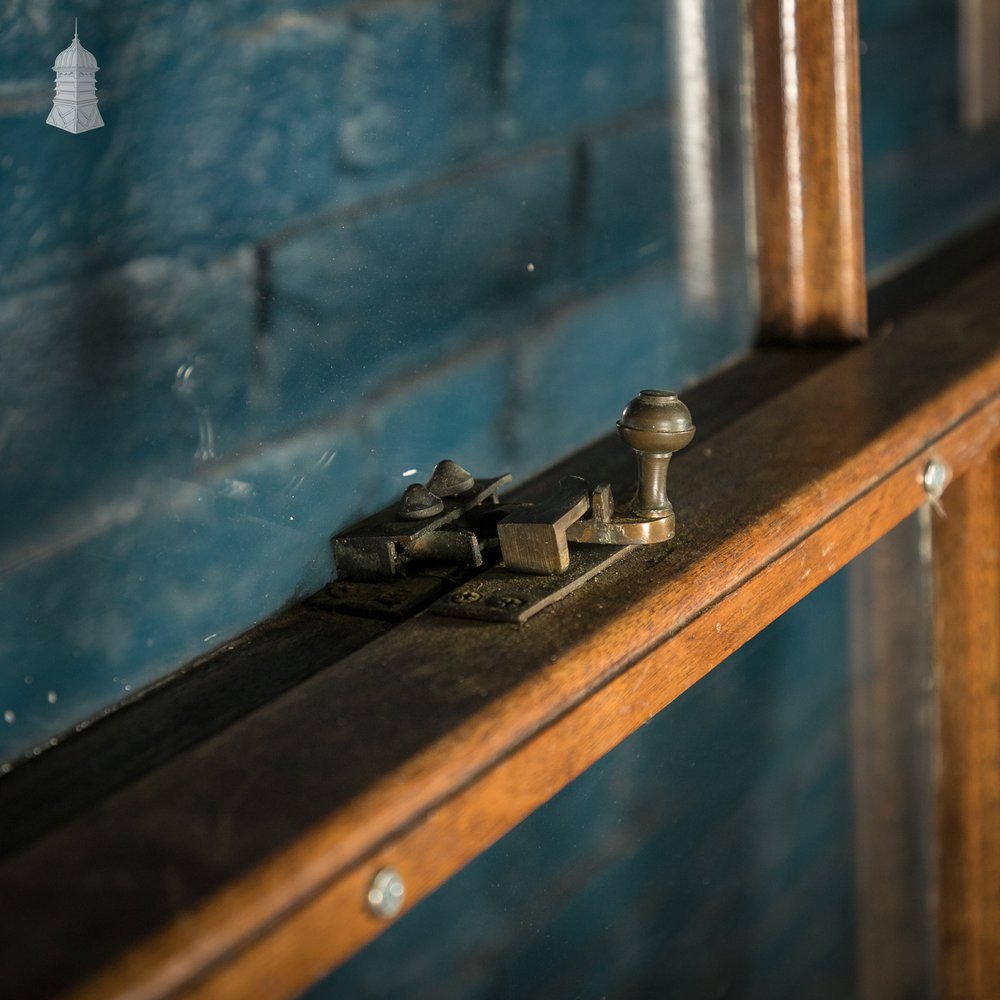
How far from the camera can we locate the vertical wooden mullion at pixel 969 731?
167 cm

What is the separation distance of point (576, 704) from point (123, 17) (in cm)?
55

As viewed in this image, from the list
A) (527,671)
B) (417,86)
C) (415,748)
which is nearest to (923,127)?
(417,86)

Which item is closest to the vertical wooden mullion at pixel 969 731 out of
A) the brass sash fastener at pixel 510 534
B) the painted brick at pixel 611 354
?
the painted brick at pixel 611 354

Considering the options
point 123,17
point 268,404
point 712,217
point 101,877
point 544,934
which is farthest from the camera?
point 712,217

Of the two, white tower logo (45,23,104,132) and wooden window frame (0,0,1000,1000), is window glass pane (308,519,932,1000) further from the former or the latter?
white tower logo (45,23,104,132)

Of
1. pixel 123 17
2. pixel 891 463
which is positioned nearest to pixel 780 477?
pixel 891 463

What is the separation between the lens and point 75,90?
2.64 ft

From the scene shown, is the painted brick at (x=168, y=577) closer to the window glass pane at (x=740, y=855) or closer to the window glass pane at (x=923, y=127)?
the window glass pane at (x=740, y=855)

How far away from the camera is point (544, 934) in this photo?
1294 millimetres

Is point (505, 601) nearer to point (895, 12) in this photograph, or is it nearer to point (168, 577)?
point (168, 577)

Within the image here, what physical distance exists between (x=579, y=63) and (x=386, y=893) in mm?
836

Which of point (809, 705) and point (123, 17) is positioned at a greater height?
point (123, 17)

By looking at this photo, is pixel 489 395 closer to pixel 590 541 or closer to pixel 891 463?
pixel 590 541

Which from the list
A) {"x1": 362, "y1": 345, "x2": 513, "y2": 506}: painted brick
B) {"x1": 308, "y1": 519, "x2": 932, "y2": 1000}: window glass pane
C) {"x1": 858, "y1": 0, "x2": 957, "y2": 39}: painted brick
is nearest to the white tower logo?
{"x1": 362, "y1": 345, "x2": 513, "y2": 506}: painted brick
